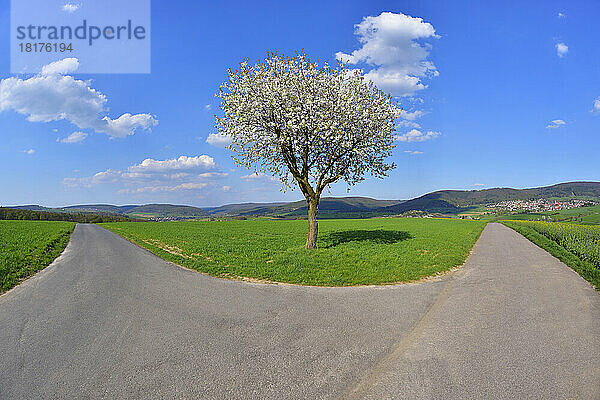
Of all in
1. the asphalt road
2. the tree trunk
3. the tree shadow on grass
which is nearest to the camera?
the asphalt road

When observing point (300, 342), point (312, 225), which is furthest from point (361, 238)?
point (300, 342)

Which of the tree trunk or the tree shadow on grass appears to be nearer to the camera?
the tree trunk

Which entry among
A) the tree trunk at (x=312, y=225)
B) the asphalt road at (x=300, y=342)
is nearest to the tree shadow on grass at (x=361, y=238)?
the tree trunk at (x=312, y=225)

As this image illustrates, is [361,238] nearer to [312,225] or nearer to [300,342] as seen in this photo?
[312,225]

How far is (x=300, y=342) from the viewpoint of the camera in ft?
20.9

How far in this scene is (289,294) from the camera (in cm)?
1014

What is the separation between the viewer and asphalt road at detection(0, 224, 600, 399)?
4.84 metres

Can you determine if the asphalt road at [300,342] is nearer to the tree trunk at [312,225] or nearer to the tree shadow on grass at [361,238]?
the tree trunk at [312,225]

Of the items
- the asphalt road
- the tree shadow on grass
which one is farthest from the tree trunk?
the asphalt road

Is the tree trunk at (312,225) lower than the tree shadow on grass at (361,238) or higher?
higher

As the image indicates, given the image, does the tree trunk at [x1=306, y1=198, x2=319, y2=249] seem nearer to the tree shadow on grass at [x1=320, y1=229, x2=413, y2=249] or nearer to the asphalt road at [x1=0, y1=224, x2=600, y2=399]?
the tree shadow on grass at [x1=320, y1=229, x2=413, y2=249]

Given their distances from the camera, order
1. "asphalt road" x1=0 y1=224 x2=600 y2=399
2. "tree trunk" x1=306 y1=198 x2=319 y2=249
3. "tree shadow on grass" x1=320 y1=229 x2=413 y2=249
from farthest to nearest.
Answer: "tree shadow on grass" x1=320 y1=229 x2=413 y2=249 < "tree trunk" x1=306 y1=198 x2=319 y2=249 < "asphalt road" x1=0 y1=224 x2=600 y2=399

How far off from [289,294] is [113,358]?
5457 mm

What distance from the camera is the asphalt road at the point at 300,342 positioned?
484cm
